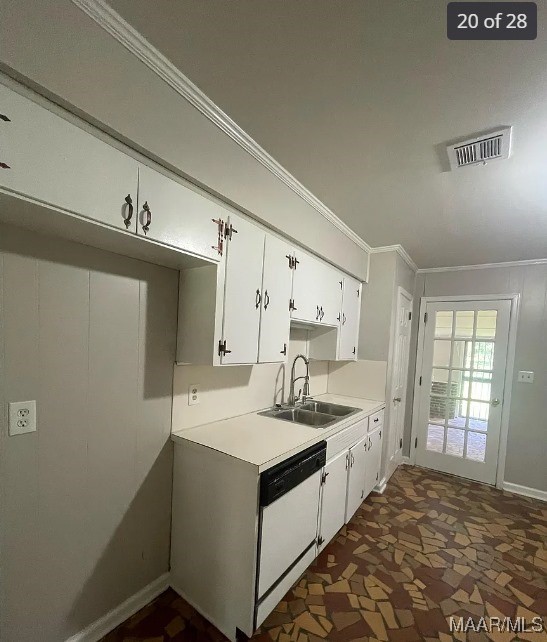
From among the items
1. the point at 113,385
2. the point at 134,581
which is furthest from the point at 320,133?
the point at 134,581

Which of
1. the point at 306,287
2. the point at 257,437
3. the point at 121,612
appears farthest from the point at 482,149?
the point at 121,612

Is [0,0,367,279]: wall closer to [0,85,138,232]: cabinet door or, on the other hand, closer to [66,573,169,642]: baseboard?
[0,85,138,232]: cabinet door

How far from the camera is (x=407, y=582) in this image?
1872 millimetres

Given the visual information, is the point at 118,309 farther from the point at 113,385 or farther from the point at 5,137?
the point at 5,137

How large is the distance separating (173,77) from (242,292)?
979mm

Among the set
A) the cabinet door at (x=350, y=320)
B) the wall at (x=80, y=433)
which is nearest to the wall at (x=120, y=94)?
the wall at (x=80, y=433)

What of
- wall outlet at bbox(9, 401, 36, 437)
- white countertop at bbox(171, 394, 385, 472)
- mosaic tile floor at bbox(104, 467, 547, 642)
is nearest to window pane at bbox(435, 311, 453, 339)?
mosaic tile floor at bbox(104, 467, 547, 642)

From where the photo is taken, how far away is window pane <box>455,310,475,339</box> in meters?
3.51

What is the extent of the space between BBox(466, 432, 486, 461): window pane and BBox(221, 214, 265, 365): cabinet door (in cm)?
317

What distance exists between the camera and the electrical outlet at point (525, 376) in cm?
320

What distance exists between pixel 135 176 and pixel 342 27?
2.87ft

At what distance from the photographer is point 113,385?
1472 millimetres

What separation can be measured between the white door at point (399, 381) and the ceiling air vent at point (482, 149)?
5.86 feet

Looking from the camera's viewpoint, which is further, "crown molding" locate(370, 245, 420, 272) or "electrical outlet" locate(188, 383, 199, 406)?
"crown molding" locate(370, 245, 420, 272)
